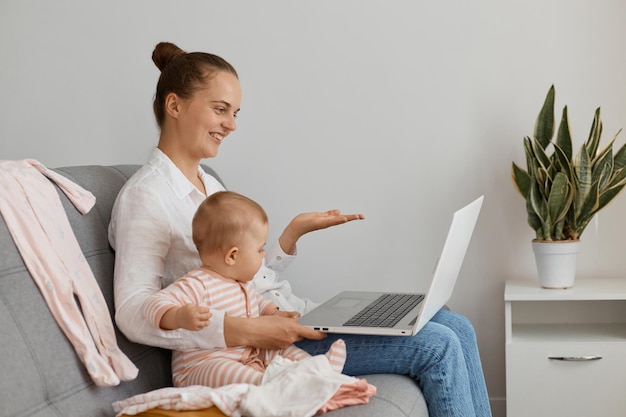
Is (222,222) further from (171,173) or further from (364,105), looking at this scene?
(364,105)

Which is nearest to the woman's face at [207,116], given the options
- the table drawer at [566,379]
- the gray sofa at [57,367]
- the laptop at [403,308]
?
the gray sofa at [57,367]

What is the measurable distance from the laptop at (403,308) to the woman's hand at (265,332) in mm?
58

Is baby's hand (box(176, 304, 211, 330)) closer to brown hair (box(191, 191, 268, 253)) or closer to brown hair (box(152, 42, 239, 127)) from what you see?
brown hair (box(191, 191, 268, 253))

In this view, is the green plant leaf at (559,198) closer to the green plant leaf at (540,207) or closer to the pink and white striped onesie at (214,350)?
the green plant leaf at (540,207)

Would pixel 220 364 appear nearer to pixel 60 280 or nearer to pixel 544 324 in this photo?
pixel 60 280

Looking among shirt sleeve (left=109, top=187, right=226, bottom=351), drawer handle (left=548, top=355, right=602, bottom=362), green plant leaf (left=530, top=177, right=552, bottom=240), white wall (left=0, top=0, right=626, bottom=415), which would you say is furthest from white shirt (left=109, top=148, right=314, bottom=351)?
drawer handle (left=548, top=355, right=602, bottom=362)

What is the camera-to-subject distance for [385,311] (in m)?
2.13

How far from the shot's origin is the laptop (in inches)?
72.2

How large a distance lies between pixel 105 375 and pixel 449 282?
34.4 inches

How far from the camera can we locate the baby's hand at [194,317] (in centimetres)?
162

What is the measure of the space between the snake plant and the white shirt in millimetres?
1123

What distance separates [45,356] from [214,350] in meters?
0.37

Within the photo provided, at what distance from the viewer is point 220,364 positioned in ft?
5.80

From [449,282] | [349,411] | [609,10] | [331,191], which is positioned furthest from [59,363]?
[609,10]
